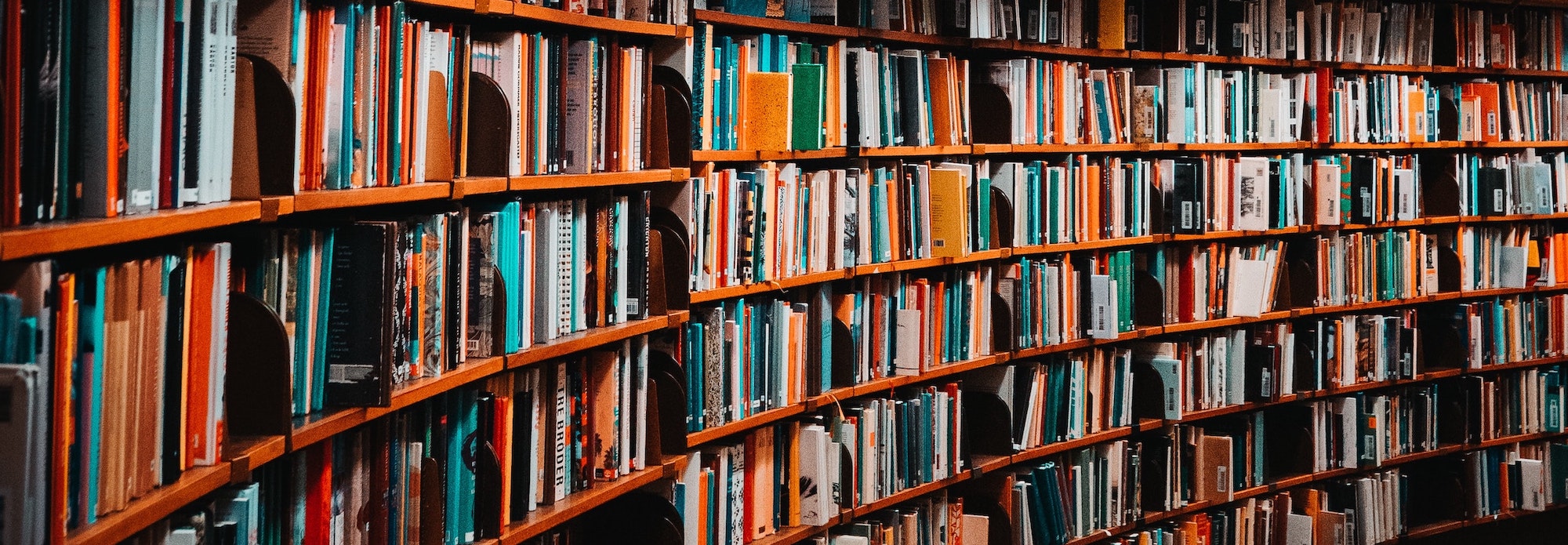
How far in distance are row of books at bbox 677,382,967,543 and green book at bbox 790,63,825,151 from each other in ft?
2.36

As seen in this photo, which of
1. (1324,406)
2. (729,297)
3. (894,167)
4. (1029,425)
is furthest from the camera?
(1324,406)

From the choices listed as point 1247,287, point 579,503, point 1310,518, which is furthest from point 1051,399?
point 579,503

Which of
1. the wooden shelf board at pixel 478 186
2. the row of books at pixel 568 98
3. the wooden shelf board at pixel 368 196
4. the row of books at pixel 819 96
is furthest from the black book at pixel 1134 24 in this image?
the wooden shelf board at pixel 368 196

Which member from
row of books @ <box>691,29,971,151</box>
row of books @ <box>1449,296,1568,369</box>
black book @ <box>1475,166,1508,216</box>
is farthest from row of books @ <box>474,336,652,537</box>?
black book @ <box>1475,166,1508,216</box>

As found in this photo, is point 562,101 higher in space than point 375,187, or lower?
higher

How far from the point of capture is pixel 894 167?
12.6 feet

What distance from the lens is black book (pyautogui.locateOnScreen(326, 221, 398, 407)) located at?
201cm

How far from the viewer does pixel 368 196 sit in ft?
6.68

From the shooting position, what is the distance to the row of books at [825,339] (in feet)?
10.7

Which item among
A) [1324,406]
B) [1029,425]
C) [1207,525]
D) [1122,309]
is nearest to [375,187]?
[1029,425]

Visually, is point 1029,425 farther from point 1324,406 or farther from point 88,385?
point 88,385

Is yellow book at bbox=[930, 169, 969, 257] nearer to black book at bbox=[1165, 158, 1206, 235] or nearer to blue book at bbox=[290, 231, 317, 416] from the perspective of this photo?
black book at bbox=[1165, 158, 1206, 235]

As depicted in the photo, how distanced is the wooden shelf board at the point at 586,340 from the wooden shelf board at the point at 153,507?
0.78 metres

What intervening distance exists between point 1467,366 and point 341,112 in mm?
5069
